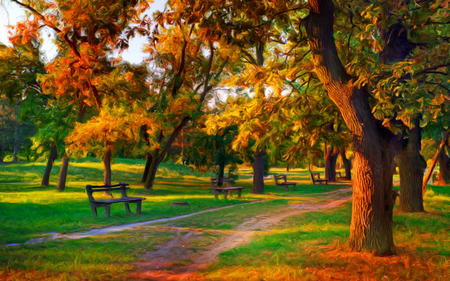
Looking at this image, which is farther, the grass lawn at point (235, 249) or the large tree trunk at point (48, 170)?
Answer: the large tree trunk at point (48, 170)

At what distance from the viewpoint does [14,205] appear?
1477 centimetres

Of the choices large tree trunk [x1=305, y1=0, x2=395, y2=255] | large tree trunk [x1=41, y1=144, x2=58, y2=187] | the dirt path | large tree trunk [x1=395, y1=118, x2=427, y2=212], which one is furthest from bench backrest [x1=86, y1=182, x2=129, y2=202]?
large tree trunk [x1=41, y1=144, x2=58, y2=187]

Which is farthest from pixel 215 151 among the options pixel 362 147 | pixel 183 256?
pixel 362 147

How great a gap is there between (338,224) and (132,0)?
8205 mm

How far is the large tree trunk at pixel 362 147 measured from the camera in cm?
741

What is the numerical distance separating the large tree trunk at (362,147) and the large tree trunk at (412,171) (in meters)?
5.99

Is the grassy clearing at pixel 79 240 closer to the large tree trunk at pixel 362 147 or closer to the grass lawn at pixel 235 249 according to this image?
the grass lawn at pixel 235 249

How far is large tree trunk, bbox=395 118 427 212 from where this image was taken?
42.7 feet

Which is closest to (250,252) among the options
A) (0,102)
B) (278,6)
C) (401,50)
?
(278,6)

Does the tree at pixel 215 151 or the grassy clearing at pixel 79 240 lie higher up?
the tree at pixel 215 151

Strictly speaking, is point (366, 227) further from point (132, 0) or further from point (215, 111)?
point (215, 111)

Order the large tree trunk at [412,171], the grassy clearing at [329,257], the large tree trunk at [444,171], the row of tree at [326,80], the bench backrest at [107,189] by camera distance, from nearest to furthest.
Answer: the grassy clearing at [329,257], the row of tree at [326,80], the bench backrest at [107,189], the large tree trunk at [412,171], the large tree trunk at [444,171]

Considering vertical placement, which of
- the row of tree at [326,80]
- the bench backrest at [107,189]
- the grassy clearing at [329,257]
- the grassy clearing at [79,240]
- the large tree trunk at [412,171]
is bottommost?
the grassy clearing at [79,240]

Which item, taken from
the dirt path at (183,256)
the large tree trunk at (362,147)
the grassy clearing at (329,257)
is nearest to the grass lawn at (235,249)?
the grassy clearing at (329,257)
